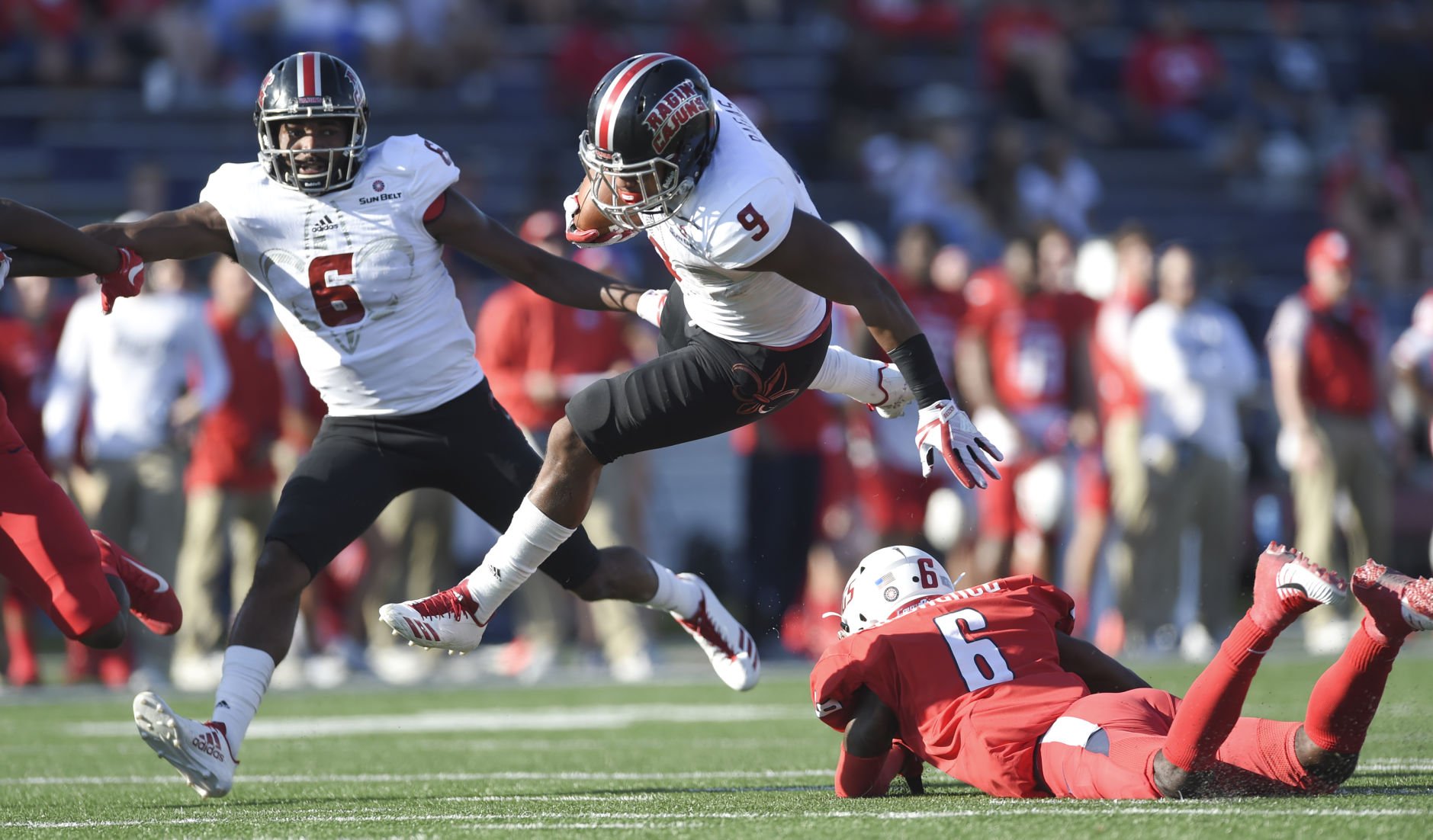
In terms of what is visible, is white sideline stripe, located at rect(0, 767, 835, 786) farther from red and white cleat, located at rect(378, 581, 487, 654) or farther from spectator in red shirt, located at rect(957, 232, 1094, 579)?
spectator in red shirt, located at rect(957, 232, 1094, 579)

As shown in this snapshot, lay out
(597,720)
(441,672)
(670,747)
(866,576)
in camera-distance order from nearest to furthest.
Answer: (866,576), (670,747), (597,720), (441,672)

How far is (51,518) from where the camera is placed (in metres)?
4.80

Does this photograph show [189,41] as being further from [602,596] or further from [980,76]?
[602,596]

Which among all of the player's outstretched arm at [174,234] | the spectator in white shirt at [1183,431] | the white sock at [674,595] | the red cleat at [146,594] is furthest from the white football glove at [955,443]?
the spectator in white shirt at [1183,431]

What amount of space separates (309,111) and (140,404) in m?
4.43

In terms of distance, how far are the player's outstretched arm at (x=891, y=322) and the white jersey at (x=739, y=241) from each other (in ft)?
0.21

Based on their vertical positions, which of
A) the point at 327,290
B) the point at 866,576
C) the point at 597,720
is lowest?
the point at 597,720

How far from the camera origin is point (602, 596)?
5547mm

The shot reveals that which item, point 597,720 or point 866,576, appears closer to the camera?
point 866,576

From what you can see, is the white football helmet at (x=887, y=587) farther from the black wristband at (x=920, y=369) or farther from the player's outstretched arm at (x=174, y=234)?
the player's outstretched arm at (x=174, y=234)

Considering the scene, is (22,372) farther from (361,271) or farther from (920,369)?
(920,369)

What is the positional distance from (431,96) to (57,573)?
927 cm

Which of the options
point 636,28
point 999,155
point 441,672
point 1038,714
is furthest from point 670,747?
point 636,28

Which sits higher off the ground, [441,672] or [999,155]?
[999,155]
